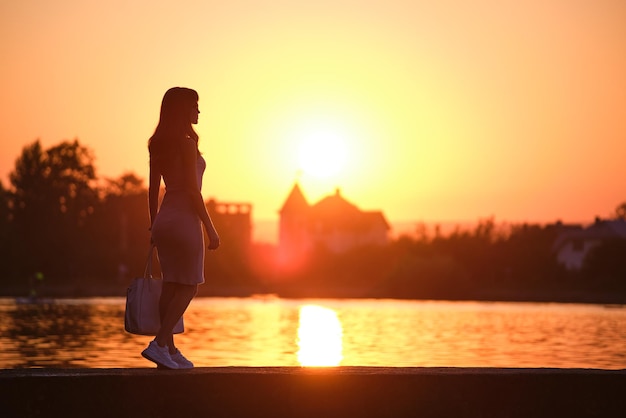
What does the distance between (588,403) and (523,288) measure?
82.7 meters

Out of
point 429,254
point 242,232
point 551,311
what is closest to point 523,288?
point 429,254

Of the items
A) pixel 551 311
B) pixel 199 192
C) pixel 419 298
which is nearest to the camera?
pixel 199 192

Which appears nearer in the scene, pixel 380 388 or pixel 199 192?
pixel 380 388

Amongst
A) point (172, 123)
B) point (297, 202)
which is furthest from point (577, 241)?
point (172, 123)

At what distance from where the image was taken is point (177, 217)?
1030 centimetres

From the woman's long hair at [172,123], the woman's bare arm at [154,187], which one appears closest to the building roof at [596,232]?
the woman's bare arm at [154,187]

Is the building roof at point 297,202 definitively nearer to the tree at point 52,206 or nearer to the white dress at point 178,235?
the tree at point 52,206

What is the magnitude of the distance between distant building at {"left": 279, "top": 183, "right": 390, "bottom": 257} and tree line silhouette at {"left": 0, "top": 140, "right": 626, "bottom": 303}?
4315 centimetres

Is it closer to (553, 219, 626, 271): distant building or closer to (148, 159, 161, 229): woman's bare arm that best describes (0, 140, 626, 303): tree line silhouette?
(553, 219, 626, 271): distant building

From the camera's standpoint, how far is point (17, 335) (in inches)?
1368

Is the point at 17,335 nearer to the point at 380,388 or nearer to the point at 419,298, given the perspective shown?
the point at 380,388

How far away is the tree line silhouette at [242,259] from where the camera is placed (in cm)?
8675

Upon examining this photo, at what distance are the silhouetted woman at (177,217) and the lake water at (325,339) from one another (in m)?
14.4

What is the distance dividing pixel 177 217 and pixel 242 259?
87388 mm
